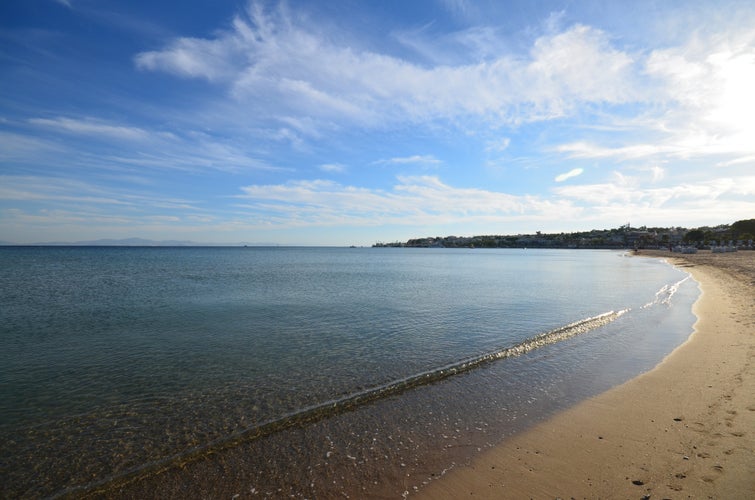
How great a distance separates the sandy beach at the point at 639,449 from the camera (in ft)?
19.3

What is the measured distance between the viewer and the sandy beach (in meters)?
5.88

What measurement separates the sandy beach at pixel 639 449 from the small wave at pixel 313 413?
371 centimetres

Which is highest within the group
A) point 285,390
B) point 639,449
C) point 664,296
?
point 639,449

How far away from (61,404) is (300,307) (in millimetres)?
15651

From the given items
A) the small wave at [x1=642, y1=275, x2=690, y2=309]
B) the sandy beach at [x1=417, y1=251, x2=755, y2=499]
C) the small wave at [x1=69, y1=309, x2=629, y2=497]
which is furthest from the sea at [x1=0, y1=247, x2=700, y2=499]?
the small wave at [x1=642, y1=275, x2=690, y2=309]

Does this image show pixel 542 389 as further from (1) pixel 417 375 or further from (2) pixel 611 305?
(2) pixel 611 305

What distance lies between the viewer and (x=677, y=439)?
7.33m

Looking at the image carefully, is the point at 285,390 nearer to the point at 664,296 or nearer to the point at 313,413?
the point at 313,413

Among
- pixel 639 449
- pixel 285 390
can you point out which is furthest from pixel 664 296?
pixel 285 390

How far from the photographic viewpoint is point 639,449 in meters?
7.08

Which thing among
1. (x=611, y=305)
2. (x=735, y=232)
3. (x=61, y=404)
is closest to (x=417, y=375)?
(x=61, y=404)

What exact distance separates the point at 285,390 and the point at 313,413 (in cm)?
184

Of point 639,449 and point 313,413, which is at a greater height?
point 639,449

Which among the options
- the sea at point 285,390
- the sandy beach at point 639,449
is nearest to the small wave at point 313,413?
the sea at point 285,390
